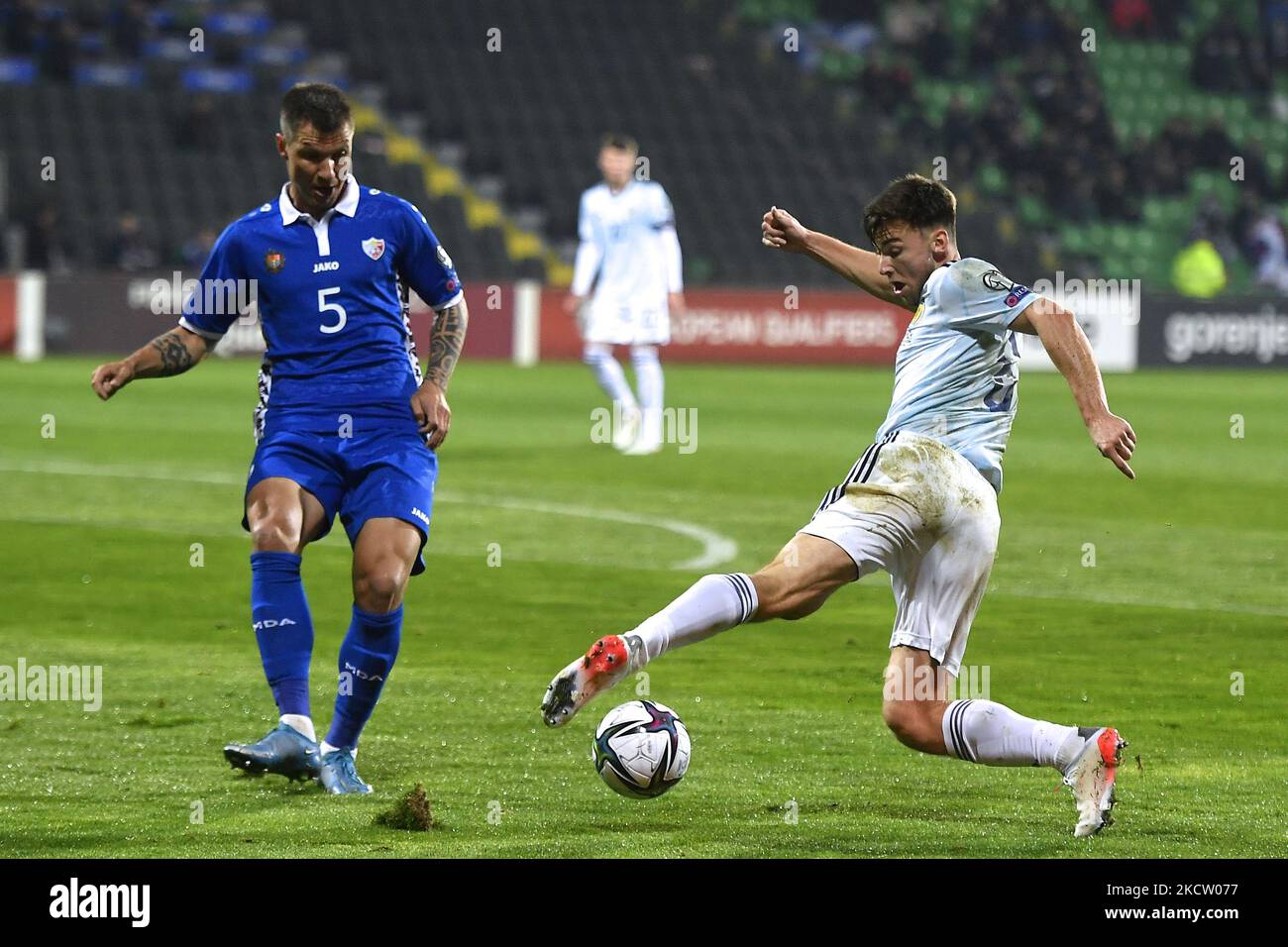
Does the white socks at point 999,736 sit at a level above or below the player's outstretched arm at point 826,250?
below

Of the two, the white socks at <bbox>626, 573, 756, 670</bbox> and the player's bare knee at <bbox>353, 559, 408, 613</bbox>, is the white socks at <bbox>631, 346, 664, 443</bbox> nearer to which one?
the player's bare knee at <bbox>353, 559, 408, 613</bbox>

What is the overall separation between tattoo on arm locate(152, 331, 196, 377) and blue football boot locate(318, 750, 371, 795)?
1.24m

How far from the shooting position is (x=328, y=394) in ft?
19.4

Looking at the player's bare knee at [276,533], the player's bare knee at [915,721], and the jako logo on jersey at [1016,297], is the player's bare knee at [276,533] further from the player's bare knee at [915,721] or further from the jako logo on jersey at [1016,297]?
the jako logo on jersey at [1016,297]

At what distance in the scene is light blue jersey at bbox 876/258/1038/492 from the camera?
5277 mm

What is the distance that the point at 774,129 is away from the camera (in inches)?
1303

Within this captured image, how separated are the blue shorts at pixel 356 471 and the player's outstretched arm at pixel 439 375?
10 centimetres

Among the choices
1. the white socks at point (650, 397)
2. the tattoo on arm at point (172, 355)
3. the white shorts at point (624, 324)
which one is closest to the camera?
the tattoo on arm at point (172, 355)

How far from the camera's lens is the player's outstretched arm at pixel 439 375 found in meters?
5.89

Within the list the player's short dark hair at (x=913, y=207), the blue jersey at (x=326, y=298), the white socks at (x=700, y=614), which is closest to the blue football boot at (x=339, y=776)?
the blue jersey at (x=326, y=298)

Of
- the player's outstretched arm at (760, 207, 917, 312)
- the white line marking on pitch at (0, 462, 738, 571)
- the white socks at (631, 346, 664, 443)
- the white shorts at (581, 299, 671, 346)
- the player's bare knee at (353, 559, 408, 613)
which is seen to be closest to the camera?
the player's bare knee at (353, 559, 408, 613)

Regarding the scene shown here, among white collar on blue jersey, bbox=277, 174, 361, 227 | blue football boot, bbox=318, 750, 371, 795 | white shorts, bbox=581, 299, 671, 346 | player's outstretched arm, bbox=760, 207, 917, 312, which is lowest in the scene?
blue football boot, bbox=318, 750, 371, 795

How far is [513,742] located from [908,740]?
1600mm

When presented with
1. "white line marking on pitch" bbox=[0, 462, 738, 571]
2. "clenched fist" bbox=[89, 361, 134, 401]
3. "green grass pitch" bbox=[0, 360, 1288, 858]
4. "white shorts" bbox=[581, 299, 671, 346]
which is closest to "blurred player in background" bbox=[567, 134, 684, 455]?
"white shorts" bbox=[581, 299, 671, 346]
